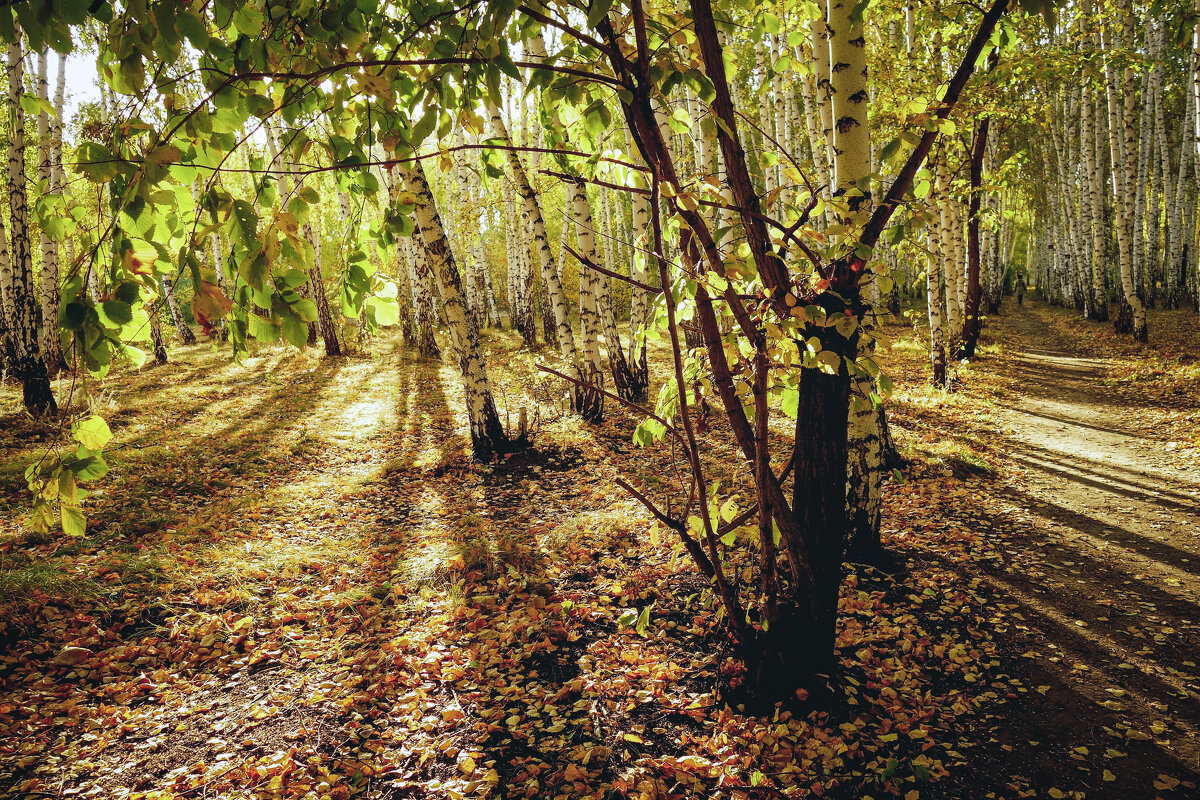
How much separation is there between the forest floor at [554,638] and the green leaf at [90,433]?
6.93 ft

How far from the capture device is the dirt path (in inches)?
113

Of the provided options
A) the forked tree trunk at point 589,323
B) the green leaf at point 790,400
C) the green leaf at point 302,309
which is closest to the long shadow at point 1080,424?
the forked tree trunk at point 589,323

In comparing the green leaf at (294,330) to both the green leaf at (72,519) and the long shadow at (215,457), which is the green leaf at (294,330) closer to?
the green leaf at (72,519)

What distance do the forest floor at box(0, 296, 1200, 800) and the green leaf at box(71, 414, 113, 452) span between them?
6.93ft

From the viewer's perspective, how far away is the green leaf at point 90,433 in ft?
3.85

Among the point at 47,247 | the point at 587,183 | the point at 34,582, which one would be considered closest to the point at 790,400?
the point at 587,183

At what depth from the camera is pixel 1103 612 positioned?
4062 mm

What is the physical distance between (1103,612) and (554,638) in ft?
13.0

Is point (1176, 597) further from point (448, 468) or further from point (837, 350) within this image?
point (448, 468)

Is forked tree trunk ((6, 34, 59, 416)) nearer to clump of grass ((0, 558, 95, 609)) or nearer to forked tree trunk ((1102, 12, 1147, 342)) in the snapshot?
clump of grass ((0, 558, 95, 609))

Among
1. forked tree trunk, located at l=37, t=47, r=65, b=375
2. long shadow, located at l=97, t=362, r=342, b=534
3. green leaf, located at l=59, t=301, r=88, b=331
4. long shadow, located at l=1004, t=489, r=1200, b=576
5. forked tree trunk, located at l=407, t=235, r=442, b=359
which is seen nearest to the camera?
green leaf, located at l=59, t=301, r=88, b=331

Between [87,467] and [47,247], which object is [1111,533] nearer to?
[87,467]

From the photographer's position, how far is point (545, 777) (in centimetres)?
297

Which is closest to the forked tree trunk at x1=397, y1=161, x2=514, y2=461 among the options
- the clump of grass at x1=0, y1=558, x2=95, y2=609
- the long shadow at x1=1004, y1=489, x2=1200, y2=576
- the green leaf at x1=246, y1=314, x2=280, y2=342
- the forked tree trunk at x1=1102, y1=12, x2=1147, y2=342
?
the clump of grass at x1=0, y1=558, x2=95, y2=609
